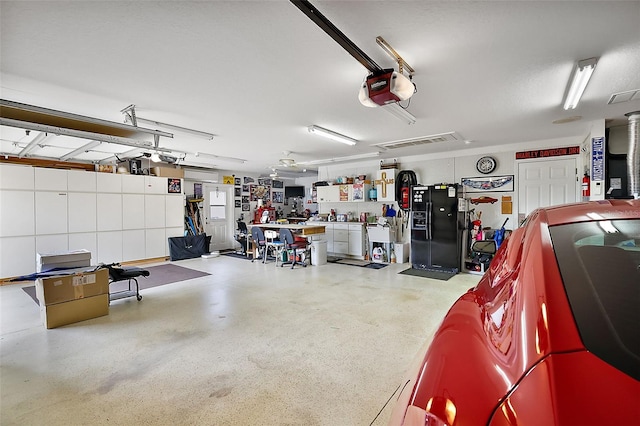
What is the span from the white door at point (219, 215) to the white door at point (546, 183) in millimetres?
8552

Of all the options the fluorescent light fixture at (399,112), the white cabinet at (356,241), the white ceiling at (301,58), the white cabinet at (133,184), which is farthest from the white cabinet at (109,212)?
the fluorescent light fixture at (399,112)

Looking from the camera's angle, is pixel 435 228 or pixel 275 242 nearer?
pixel 435 228

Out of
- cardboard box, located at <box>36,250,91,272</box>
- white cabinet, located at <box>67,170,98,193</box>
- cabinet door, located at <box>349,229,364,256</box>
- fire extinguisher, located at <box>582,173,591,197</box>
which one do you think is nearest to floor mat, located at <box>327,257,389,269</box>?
cabinet door, located at <box>349,229,364,256</box>

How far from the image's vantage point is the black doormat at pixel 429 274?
575 cm

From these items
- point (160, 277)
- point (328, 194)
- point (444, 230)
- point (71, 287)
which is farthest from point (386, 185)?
point (71, 287)

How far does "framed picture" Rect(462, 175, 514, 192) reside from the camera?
6.21 m

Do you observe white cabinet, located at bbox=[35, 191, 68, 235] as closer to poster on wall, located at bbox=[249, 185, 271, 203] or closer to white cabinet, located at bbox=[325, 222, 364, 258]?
poster on wall, located at bbox=[249, 185, 271, 203]

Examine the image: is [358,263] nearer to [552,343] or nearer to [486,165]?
[486,165]

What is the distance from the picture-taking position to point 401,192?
7.51 metres

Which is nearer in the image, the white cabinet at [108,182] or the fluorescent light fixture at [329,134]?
the fluorescent light fixture at [329,134]

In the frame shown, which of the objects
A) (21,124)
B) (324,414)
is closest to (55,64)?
(21,124)

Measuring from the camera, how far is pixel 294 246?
22.2ft

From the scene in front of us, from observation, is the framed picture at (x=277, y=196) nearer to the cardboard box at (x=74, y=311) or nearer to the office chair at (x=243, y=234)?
the office chair at (x=243, y=234)

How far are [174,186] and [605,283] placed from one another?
350 inches
